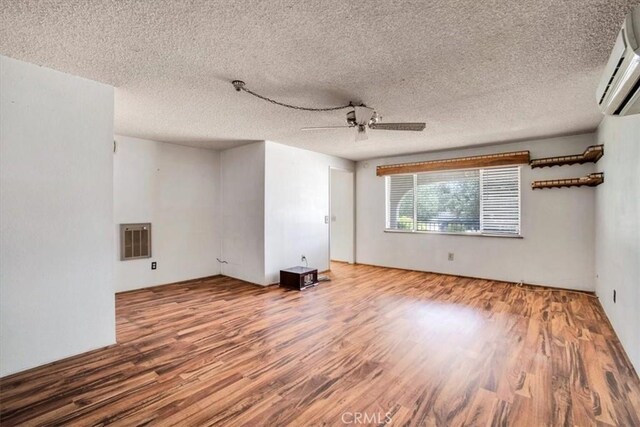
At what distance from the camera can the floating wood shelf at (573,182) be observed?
3.71 metres

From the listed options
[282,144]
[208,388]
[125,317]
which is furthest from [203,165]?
[208,388]

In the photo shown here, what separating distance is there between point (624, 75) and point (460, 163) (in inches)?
141

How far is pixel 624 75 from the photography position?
1592 mm

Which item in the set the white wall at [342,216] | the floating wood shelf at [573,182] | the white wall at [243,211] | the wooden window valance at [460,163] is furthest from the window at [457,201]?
the white wall at [243,211]

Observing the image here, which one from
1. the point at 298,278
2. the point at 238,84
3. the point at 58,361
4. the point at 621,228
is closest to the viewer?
the point at 58,361

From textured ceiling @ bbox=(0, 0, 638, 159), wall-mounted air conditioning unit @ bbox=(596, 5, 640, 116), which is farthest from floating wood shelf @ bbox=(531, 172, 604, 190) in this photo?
wall-mounted air conditioning unit @ bbox=(596, 5, 640, 116)

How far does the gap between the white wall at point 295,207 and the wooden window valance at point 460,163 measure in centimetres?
113

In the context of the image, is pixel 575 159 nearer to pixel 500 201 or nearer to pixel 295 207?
pixel 500 201

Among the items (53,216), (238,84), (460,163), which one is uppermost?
(238,84)


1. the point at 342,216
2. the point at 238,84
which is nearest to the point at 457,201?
the point at 342,216

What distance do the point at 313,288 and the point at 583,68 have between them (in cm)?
381

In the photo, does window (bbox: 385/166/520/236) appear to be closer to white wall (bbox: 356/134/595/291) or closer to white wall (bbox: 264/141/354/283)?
white wall (bbox: 356/134/595/291)

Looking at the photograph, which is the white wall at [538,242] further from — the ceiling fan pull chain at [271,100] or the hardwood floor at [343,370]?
the ceiling fan pull chain at [271,100]

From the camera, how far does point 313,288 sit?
4555mm
